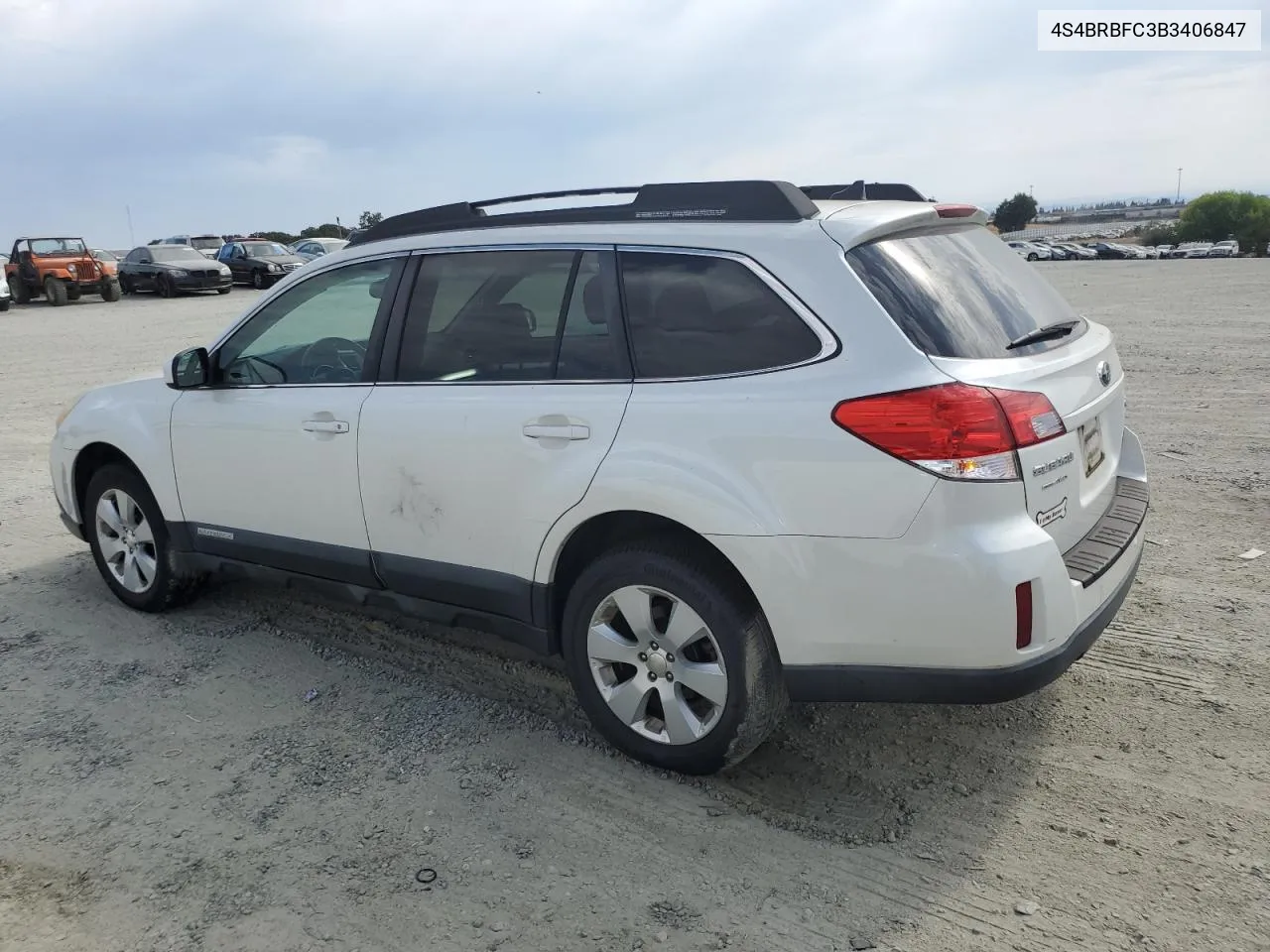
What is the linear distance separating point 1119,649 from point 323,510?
3.28m

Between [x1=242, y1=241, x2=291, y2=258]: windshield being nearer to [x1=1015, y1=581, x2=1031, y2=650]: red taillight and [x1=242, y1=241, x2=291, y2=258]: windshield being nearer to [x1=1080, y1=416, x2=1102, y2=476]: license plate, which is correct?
[x1=1080, y1=416, x2=1102, y2=476]: license plate

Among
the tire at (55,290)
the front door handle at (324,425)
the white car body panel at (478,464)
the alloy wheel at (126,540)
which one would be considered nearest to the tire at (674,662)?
the white car body panel at (478,464)

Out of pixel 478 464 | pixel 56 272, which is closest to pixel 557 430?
pixel 478 464

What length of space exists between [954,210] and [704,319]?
109 cm

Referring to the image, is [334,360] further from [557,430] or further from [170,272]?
[170,272]

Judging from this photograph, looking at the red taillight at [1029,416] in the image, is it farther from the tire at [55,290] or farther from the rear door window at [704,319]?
the tire at [55,290]

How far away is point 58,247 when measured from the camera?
29.2 meters

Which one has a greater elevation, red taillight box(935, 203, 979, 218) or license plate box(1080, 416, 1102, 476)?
red taillight box(935, 203, 979, 218)

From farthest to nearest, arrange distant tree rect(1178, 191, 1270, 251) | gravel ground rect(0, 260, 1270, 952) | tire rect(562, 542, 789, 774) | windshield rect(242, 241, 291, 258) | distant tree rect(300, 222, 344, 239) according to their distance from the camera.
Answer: distant tree rect(1178, 191, 1270, 251), distant tree rect(300, 222, 344, 239), windshield rect(242, 241, 291, 258), tire rect(562, 542, 789, 774), gravel ground rect(0, 260, 1270, 952)

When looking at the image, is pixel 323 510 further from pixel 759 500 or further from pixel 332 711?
pixel 759 500

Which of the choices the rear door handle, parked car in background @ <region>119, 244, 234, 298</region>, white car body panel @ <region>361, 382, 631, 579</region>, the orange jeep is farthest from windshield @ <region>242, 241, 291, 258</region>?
the rear door handle

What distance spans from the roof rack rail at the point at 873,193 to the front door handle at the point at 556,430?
3.98 ft

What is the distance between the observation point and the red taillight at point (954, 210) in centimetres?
360

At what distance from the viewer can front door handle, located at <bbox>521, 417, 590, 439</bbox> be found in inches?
134
